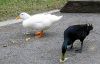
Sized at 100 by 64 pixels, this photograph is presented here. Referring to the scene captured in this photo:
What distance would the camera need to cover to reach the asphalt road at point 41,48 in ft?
21.5

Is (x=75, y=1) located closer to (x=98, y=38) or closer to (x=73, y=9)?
(x=73, y=9)

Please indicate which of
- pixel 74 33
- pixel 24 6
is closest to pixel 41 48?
pixel 74 33

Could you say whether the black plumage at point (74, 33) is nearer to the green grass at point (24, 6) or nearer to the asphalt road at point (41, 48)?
the asphalt road at point (41, 48)

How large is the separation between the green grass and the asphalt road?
1730 mm

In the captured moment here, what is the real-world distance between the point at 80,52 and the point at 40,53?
0.71 meters

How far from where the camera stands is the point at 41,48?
7379mm

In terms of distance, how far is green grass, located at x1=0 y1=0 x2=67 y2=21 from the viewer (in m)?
11.4

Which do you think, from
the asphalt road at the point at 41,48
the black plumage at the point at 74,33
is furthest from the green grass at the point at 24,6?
the black plumage at the point at 74,33

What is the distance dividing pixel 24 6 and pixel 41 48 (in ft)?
17.7

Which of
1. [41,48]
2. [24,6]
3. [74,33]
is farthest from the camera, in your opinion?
[24,6]

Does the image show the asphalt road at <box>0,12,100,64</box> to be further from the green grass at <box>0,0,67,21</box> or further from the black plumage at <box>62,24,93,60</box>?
the green grass at <box>0,0,67,21</box>

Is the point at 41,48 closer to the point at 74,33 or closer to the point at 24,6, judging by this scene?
the point at 74,33

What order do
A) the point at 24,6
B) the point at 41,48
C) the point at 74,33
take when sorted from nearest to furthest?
the point at 74,33
the point at 41,48
the point at 24,6

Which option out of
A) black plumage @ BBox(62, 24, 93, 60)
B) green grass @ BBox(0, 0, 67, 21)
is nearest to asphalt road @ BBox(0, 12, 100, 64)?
black plumage @ BBox(62, 24, 93, 60)
